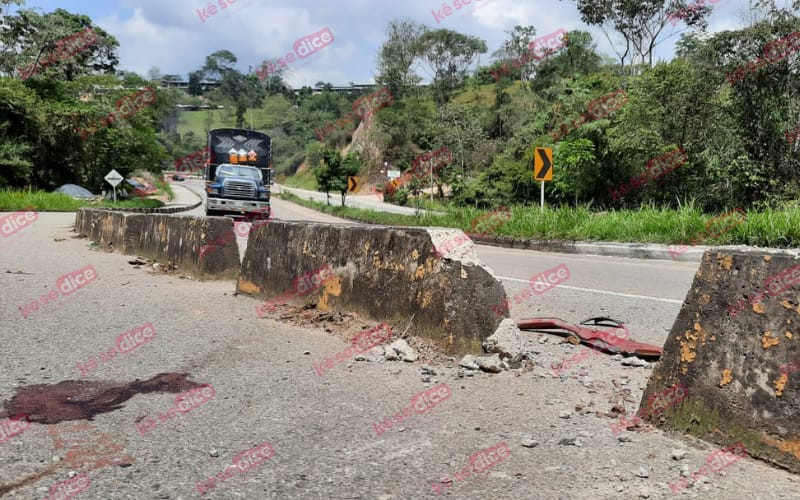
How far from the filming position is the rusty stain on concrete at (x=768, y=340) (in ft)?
8.66

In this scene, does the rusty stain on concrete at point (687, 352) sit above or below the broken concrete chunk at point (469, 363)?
above

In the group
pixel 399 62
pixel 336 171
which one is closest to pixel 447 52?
pixel 399 62

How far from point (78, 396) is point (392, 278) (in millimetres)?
2297

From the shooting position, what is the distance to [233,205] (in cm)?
2408

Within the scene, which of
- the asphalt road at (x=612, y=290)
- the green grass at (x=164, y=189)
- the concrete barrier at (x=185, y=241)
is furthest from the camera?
the green grass at (x=164, y=189)

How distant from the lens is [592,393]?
3672 millimetres

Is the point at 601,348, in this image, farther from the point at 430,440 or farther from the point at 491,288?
the point at 430,440

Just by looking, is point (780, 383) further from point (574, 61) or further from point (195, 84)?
point (195, 84)

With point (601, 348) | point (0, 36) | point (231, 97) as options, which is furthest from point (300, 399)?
point (231, 97)

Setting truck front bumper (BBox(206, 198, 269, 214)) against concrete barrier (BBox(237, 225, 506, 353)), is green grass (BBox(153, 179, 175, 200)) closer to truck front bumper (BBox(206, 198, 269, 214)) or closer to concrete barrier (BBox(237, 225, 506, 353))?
truck front bumper (BBox(206, 198, 269, 214))

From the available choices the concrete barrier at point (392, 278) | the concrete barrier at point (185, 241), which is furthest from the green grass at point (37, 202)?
the concrete barrier at point (392, 278)

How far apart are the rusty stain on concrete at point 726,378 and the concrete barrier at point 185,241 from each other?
250 inches

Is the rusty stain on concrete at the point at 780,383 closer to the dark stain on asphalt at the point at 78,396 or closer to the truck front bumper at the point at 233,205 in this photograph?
the dark stain on asphalt at the point at 78,396

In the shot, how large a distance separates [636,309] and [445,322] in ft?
9.41
